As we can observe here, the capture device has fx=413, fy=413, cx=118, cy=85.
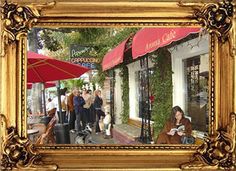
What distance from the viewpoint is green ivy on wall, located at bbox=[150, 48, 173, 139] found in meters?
1.56

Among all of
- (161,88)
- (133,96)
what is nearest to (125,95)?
(133,96)

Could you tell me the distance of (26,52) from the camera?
1511 millimetres

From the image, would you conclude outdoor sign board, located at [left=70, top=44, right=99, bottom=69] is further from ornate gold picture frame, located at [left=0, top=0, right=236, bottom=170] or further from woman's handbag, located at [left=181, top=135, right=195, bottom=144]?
woman's handbag, located at [left=181, top=135, right=195, bottom=144]

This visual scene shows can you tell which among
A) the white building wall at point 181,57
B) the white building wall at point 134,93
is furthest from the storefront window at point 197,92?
the white building wall at point 134,93

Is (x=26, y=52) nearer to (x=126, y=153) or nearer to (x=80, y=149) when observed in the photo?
(x=80, y=149)

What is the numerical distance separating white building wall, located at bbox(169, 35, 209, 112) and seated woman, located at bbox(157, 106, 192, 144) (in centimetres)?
3

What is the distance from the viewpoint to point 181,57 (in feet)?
5.10

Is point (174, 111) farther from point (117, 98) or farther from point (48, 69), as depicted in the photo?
point (48, 69)

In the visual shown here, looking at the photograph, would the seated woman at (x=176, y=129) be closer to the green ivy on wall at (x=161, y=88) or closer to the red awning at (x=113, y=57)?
the green ivy on wall at (x=161, y=88)

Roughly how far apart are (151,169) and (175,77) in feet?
1.16

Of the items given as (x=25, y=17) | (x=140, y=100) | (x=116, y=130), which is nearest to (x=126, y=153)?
(x=116, y=130)

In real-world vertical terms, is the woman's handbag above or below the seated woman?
below

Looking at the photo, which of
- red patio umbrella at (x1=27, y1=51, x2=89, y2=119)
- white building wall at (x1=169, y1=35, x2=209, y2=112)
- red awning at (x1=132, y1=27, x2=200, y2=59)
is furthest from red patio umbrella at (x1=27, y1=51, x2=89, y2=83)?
white building wall at (x1=169, y1=35, x2=209, y2=112)

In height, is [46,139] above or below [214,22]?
below
